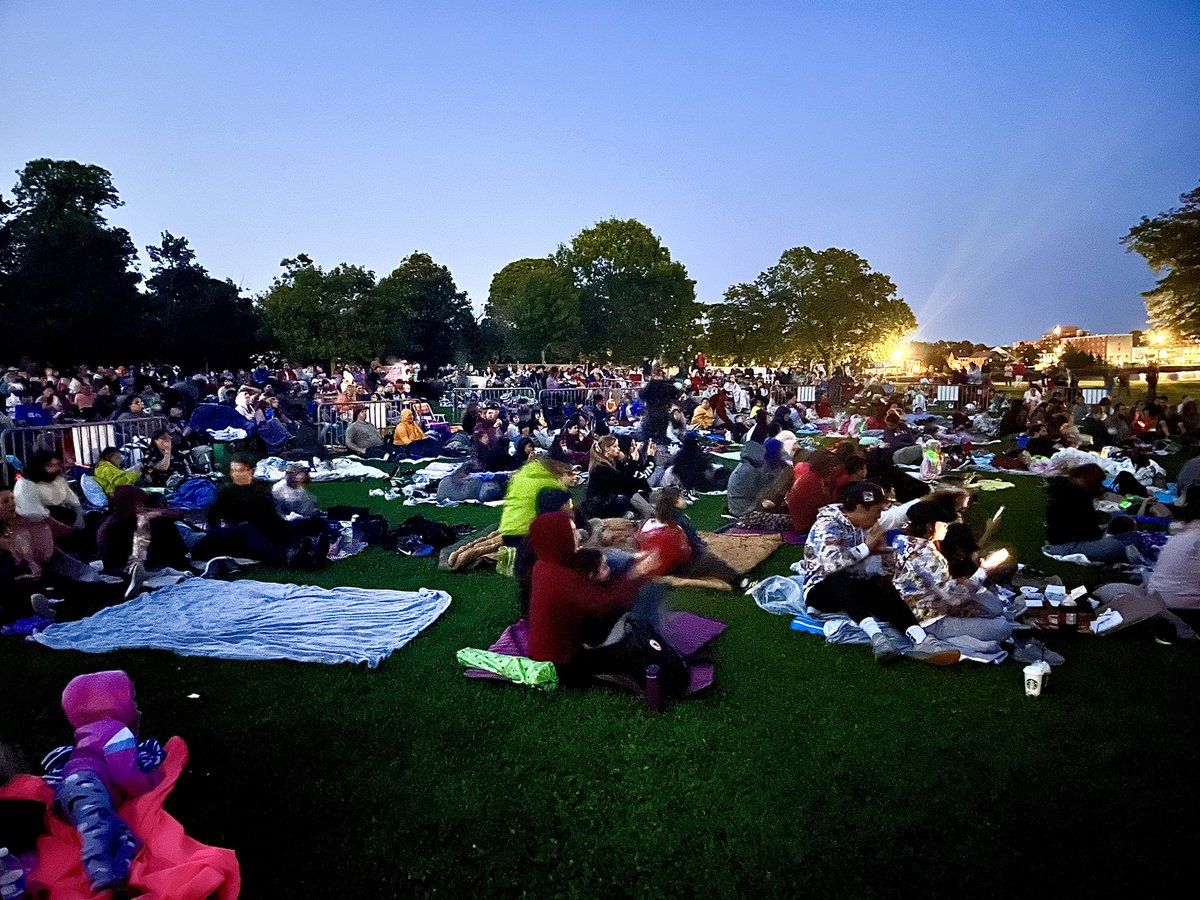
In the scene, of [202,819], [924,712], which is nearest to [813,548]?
[924,712]

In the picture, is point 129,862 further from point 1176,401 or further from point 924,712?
point 1176,401

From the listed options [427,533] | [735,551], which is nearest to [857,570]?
[735,551]

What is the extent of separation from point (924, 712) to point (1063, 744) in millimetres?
709

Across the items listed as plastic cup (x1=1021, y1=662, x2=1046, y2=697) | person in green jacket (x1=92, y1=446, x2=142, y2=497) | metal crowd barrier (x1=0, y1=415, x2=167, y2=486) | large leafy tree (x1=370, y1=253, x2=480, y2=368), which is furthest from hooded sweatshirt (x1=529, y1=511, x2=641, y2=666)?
large leafy tree (x1=370, y1=253, x2=480, y2=368)

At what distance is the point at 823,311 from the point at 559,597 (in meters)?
42.6

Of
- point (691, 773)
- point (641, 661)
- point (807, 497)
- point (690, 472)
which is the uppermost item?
point (807, 497)

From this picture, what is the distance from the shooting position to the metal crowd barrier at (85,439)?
35.9ft

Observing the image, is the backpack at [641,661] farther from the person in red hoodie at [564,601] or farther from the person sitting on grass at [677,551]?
the person sitting on grass at [677,551]

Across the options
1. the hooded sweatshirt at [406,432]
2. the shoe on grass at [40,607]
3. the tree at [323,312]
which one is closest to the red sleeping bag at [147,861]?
the shoe on grass at [40,607]

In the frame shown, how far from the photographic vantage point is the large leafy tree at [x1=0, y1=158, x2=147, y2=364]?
2688 cm

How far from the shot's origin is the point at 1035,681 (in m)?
4.59

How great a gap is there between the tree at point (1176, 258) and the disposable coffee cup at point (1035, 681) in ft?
114

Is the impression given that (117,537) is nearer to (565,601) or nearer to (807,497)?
(565,601)

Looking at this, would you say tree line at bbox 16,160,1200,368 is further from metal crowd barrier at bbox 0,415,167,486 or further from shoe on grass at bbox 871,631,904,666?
shoe on grass at bbox 871,631,904,666
